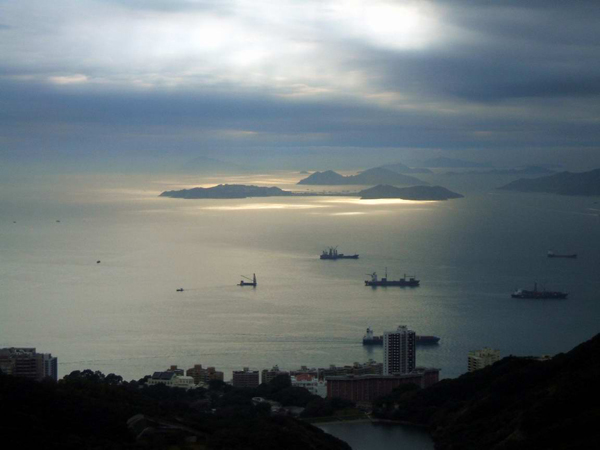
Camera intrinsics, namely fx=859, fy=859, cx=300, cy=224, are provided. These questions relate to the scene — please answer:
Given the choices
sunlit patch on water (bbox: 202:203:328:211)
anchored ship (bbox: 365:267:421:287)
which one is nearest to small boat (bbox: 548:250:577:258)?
anchored ship (bbox: 365:267:421:287)

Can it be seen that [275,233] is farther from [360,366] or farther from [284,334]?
[360,366]

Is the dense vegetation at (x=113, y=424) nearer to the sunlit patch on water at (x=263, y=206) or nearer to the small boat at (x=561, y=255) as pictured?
the small boat at (x=561, y=255)

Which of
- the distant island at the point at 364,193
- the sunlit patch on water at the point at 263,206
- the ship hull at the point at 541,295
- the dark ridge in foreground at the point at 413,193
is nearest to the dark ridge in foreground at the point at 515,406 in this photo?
Result: the ship hull at the point at 541,295

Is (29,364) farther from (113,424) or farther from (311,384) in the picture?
(113,424)

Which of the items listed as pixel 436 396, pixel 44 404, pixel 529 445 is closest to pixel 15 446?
pixel 44 404

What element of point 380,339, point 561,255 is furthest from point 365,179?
point 380,339

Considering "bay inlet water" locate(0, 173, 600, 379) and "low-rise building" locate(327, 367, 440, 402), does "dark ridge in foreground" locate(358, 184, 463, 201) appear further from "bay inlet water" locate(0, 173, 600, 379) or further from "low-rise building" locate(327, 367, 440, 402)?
"low-rise building" locate(327, 367, 440, 402)
